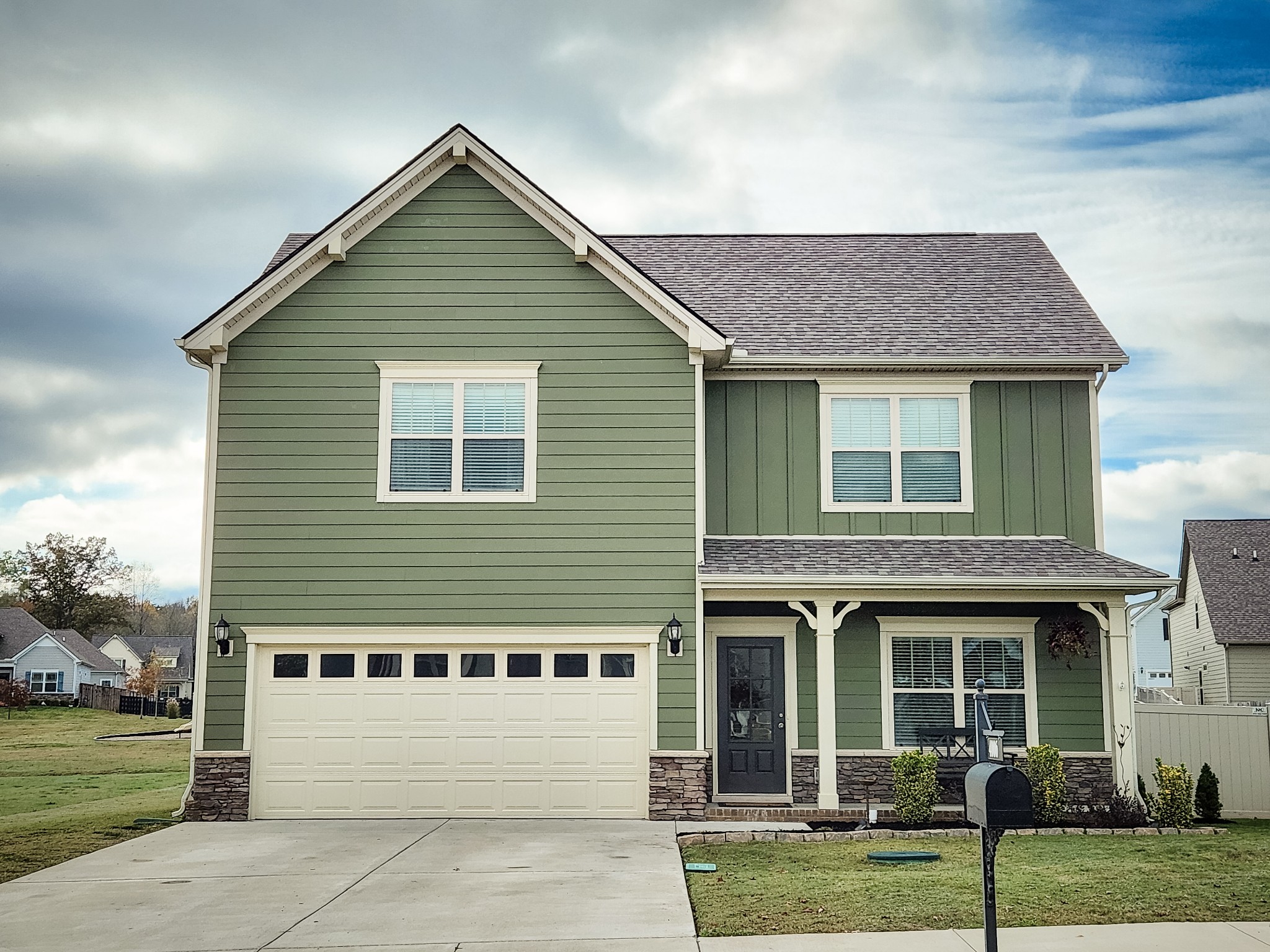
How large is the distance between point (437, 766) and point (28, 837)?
464 cm

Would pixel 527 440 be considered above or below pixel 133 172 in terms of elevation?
below

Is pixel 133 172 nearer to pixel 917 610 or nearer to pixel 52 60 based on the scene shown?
pixel 52 60

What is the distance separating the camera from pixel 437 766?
13586 millimetres

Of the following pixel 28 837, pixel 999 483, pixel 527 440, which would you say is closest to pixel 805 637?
pixel 999 483

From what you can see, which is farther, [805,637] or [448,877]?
[805,637]

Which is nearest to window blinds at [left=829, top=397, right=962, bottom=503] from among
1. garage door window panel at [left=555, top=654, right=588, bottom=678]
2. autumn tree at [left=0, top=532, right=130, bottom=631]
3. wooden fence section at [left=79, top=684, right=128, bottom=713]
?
garage door window panel at [left=555, top=654, right=588, bottom=678]

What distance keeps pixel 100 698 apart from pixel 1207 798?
44.2 metres

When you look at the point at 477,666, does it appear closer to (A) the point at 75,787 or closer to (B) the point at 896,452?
(B) the point at 896,452

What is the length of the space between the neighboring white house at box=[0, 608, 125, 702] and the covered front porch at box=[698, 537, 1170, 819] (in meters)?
51.1

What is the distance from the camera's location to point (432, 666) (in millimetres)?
13773

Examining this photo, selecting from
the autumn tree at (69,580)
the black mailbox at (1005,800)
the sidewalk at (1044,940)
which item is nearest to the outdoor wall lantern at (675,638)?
the sidewalk at (1044,940)

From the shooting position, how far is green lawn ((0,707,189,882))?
12297 mm

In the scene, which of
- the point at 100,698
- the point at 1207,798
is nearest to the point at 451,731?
the point at 1207,798

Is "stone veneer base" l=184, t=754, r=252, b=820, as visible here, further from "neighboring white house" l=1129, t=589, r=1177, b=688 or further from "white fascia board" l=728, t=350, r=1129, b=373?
"neighboring white house" l=1129, t=589, r=1177, b=688
